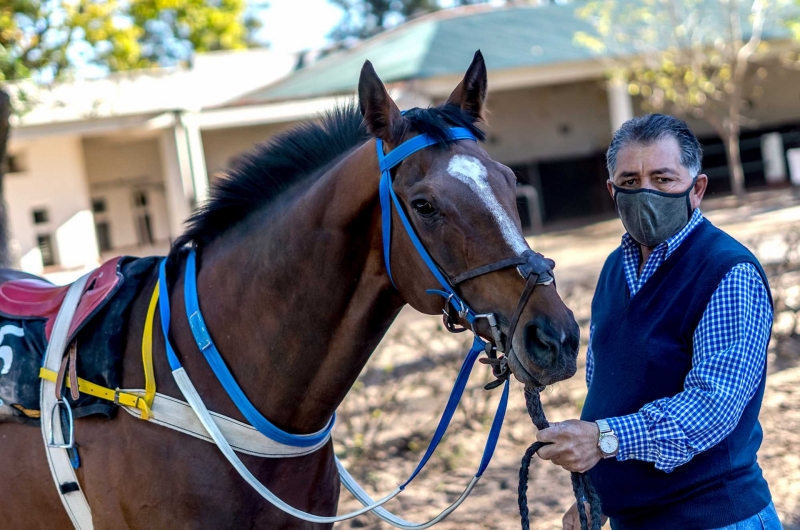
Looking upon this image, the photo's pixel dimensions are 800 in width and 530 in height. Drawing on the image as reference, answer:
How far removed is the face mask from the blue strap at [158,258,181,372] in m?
1.40

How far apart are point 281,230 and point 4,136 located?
4605 mm

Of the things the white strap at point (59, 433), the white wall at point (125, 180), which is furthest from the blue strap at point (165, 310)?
the white wall at point (125, 180)

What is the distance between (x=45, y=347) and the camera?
2570mm

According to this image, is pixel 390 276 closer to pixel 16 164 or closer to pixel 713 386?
pixel 713 386

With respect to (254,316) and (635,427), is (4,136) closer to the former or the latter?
(254,316)

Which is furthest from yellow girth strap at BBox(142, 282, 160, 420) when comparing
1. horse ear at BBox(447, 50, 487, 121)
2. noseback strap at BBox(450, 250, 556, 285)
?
horse ear at BBox(447, 50, 487, 121)

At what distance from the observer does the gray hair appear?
6.74ft

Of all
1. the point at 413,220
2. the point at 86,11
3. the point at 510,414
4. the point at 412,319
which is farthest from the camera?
the point at 86,11

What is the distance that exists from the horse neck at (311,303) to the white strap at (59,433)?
494 mm

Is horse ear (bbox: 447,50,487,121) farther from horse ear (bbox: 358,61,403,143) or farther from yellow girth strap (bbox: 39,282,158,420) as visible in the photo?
yellow girth strap (bbox: 39,282,158,420)

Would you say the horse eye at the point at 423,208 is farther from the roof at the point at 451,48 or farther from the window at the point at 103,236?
the window at the point at 103,236

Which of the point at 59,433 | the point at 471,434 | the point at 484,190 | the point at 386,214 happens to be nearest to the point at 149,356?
the point at 59,433

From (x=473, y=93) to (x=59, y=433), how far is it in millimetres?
1678

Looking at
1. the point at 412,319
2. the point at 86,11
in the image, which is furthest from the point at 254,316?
the point at 86,11
